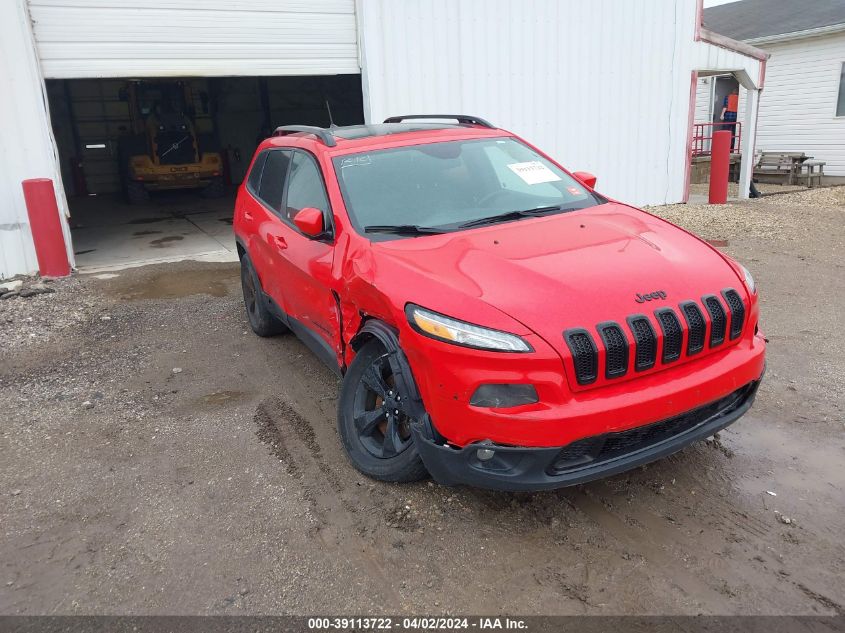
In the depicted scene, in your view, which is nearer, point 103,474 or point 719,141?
point 103,474

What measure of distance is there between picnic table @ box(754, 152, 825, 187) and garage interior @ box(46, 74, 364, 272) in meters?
10.4

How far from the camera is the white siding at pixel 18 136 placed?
7439mm

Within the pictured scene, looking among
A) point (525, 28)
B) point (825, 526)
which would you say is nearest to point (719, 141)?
point (525, 28)

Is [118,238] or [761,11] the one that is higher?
[761,11]

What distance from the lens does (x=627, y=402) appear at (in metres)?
2.61

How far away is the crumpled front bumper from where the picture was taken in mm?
2627

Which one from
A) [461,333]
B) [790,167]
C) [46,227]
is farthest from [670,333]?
[790,167]

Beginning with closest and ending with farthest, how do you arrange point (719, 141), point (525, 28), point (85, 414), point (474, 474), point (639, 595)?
point (639, 595)
point (474, 474)
point (85, 414)
point (525, 28)
point (719, 141)

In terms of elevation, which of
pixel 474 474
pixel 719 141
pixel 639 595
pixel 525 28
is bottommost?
pixel 639 595

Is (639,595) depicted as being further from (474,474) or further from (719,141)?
(719,141)

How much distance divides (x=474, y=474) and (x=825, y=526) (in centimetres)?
159

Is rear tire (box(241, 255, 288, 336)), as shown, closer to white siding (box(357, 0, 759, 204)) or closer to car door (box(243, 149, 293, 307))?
car door (box(243, 149, 293, 307))

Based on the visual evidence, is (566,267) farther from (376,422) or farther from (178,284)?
(178,284)

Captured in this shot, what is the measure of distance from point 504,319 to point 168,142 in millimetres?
14149
